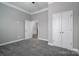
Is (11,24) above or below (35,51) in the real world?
above

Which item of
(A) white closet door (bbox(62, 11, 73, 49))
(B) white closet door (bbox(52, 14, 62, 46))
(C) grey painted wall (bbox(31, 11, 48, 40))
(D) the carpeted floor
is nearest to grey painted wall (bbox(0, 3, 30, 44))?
(D) the carpeted floor

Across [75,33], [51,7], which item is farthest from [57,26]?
[51,7]

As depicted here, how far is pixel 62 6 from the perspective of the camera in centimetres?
232

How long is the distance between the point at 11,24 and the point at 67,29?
11.4ft

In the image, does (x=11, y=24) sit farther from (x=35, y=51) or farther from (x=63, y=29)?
(x=63, y=29)

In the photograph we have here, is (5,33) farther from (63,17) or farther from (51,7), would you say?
(63,17)

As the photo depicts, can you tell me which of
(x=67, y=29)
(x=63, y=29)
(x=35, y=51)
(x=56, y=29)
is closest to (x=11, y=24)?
(x=35, y=51)

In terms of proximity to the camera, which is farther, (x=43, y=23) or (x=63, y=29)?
(x=43, y=23)

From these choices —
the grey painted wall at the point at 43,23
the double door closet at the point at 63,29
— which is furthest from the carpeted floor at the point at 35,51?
the grey painted wall at the point at 43,23

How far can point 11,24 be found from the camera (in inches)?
118

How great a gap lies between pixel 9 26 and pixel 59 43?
3.31 metres

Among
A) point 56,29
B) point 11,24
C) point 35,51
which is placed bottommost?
point 35,51

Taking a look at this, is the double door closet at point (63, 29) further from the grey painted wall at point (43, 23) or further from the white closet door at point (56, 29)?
the grey painted wall at point (43, 23)

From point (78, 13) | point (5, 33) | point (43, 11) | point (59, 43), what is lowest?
point (59, 43)
